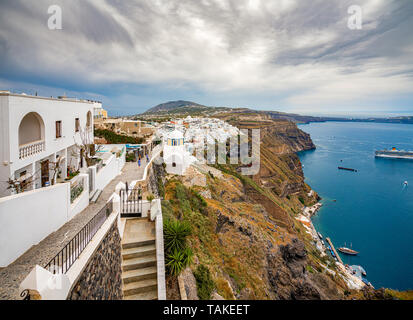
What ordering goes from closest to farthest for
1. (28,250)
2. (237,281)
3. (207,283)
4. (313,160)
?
(28,250), (207,283), (237,281), (313,160)

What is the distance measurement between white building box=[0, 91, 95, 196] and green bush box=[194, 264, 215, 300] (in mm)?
7300

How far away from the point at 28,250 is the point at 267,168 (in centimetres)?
6175

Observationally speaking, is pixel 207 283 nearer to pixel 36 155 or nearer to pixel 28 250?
pixel 28 250

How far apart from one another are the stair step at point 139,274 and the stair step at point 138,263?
0.10 metres

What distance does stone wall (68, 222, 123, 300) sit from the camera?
14.1 ft

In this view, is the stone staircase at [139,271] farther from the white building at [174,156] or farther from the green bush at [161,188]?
the white building at [174,156]

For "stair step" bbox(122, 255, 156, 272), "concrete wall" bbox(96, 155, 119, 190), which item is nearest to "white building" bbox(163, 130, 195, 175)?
"concrete wall" bbox(96, 155, 119, 190)

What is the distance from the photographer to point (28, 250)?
208 inches

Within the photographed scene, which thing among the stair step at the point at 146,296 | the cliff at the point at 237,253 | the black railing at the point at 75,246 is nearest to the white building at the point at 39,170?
the black railing at the point at 75,246

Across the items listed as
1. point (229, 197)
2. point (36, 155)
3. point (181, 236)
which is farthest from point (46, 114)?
point (229, 197)

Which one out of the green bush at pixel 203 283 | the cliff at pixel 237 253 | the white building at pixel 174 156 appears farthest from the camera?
the white building at pixel 174 156

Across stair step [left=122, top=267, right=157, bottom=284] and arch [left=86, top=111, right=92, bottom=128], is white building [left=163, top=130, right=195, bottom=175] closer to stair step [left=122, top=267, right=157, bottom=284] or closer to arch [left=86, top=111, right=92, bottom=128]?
arch [left=86, top=111, right=92, bottom=128]

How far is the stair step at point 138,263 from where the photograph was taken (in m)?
6.46

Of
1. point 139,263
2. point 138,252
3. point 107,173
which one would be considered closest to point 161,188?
point 107,173
